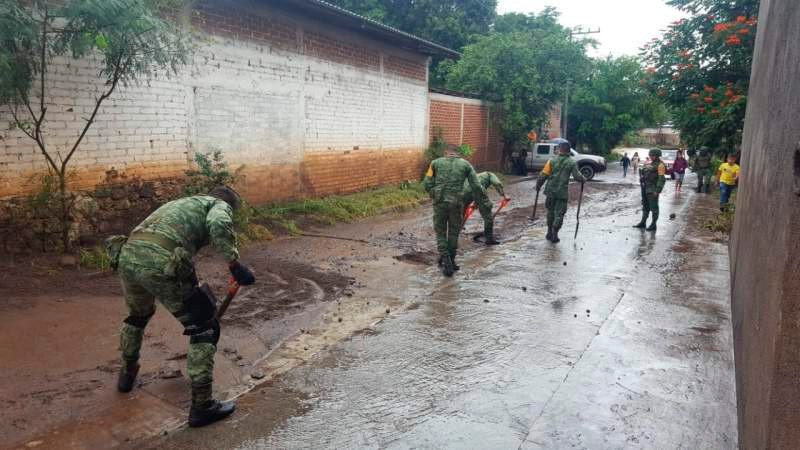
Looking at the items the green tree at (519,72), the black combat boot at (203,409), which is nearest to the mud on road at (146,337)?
the black combat boot at (203,409)

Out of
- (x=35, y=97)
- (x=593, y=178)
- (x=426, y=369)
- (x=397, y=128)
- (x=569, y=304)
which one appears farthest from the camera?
(x=593, y=178)

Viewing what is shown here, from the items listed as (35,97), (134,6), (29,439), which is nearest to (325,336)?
(29,439)

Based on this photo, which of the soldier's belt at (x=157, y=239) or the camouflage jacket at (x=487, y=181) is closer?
the soldier's belt at (x=157, y=239)

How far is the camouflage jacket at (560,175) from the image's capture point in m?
9.59

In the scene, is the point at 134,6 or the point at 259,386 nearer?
the point at 259,386

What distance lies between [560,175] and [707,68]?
930cm

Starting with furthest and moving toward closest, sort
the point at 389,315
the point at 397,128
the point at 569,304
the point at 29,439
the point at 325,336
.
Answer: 1. the point at 397,128
2. the point at 569,304
3. the point at 389,315
4. the point at 325,336
5. the point at 29,439

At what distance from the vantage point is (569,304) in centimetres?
621

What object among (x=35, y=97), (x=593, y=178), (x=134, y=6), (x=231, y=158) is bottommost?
(x=593, y=178)

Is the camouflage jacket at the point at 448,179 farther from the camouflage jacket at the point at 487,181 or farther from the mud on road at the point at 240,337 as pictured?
the camouflage jacket at the point at 487,181

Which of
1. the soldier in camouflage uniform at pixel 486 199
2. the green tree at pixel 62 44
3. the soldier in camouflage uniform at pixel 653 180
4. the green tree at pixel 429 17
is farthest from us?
the green tree at pixel 429 17

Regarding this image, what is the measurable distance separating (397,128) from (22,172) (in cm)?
1010

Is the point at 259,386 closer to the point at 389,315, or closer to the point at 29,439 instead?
the point at 29,439

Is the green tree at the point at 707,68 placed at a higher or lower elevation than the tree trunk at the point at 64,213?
higher
